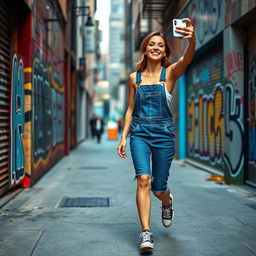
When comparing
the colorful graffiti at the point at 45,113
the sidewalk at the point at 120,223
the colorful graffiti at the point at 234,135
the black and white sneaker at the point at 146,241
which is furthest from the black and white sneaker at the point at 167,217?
the colorful graffiti at the point at 45,113

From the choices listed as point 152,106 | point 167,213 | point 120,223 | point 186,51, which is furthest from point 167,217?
point 186,51

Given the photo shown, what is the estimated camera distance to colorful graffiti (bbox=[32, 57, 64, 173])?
9266 millimetres

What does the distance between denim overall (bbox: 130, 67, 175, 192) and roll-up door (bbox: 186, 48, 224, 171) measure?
242 inches

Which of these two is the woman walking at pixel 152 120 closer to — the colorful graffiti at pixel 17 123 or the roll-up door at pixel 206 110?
the colorful graffiti at pixel 17 123

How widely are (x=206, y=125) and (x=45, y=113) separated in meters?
4.28

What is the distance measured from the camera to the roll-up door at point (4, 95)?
6941 mm

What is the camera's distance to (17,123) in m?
7.68

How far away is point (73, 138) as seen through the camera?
21.3 metres

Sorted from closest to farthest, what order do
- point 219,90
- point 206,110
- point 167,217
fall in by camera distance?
point 167,217 < point 219,90 < point 206,110

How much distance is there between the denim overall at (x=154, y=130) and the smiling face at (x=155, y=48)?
0.68 feet

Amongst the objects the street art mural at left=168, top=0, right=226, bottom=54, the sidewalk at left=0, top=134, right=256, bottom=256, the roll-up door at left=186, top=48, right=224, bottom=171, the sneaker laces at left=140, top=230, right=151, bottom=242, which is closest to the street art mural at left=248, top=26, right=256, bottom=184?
the sidewalk at left=0, top=134, right=256, bottom=256

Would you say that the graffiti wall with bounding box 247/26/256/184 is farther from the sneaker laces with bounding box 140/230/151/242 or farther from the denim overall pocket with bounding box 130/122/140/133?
the sneaker laces with bounding box 140/230/151/242

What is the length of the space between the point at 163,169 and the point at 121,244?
851 millimetres

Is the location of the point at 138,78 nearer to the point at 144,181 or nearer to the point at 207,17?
the point at 144,181
